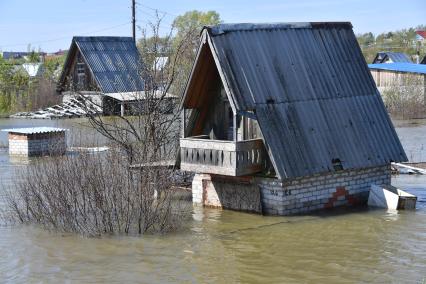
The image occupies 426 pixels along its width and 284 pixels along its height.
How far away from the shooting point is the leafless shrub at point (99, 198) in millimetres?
15070

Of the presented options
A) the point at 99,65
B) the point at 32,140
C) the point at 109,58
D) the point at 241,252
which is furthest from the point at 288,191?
the point at 109,58

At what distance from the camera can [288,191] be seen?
17.0 meters

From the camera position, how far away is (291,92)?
58.6ft

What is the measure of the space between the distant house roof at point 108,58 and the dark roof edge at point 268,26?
82.3 ft

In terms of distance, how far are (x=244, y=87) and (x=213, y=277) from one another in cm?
578

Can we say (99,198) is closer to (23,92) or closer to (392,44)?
(23,92)

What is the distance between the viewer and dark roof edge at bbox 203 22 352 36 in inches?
683

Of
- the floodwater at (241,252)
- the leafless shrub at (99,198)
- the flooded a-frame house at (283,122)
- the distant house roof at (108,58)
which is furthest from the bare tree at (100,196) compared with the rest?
the distant house roof at (108,58)

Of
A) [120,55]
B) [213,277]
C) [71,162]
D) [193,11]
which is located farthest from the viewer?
[193,11]

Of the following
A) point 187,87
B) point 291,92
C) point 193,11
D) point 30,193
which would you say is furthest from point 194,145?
point 193,11

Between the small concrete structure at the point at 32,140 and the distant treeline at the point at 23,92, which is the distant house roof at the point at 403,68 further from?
the small concrete structure at the point at 32,140

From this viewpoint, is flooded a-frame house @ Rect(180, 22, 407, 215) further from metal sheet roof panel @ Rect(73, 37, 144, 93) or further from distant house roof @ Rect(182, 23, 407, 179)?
metal sheet roof panel @ Rect(73, 37, 144, 93)

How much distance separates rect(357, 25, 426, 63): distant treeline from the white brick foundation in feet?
175

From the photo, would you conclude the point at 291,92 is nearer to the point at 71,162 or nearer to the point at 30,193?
the point at 71,162
